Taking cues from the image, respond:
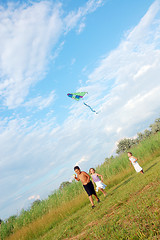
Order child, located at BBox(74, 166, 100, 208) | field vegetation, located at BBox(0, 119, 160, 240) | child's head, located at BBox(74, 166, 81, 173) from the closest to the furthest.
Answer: field vegetation, located at BBox(0, 119, 160, 240) → child, located at BBox(74, 166, 100, 208) → child's head, located at BBox(74, 166, 81, 173)

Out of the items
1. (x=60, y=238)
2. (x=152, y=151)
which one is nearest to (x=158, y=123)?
(x=152, y=151)

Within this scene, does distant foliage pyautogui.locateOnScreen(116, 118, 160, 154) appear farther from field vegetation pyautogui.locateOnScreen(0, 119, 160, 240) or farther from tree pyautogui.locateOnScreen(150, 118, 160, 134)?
field vegetation pyautogui.locateOnScreen(0, 119, 160, 240)

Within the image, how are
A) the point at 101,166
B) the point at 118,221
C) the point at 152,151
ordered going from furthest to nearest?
the point at 152,151
the point at 101,166
the point at 118,221

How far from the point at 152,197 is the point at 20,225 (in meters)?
12.5

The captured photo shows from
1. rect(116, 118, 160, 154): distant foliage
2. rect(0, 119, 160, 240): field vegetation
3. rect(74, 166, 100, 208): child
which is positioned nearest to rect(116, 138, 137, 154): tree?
rect(116, 118, 160, 154): distant foliage

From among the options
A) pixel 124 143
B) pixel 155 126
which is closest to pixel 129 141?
pixel 124 143

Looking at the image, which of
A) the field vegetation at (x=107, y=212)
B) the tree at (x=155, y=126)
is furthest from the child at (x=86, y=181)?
the tree at (x=155, y=126)

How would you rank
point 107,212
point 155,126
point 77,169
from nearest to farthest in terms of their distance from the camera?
point 107,212, point 77,169, point 155,126

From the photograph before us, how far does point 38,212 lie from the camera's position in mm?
15164

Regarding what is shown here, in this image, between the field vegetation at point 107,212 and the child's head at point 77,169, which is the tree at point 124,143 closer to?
the field vegetation at point 107,212

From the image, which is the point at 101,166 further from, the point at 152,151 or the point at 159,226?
the point at 159,226

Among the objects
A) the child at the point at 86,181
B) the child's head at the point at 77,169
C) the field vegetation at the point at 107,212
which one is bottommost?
the field vegetation at the point at 107,212

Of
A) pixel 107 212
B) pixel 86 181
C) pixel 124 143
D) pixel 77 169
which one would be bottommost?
pixel 107 212

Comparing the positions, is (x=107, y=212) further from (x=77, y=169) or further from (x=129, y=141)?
(x=129, y=141)
